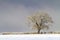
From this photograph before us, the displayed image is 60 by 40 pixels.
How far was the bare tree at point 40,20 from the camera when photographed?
2.31 metres

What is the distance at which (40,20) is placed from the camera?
231 centimetres

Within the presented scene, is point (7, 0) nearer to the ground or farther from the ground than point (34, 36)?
farther from the ground

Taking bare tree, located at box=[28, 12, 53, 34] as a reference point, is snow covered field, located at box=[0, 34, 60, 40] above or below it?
below

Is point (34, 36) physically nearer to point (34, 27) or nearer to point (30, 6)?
point (34, 27)

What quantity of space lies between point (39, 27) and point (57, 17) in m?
0.32

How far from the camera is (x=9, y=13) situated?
2.35 m

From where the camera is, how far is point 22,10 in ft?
7.78

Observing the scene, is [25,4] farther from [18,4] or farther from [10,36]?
[10,36]

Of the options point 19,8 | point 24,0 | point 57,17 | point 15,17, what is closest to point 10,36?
point 15,17

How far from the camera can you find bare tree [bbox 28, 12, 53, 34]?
231cm

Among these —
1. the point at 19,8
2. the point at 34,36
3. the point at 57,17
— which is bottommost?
the point at 34,36

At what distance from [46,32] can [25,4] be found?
0.54m

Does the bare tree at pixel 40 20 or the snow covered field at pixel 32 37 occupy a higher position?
the bare tree at pixel 40 20

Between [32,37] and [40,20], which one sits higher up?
[40,20]
